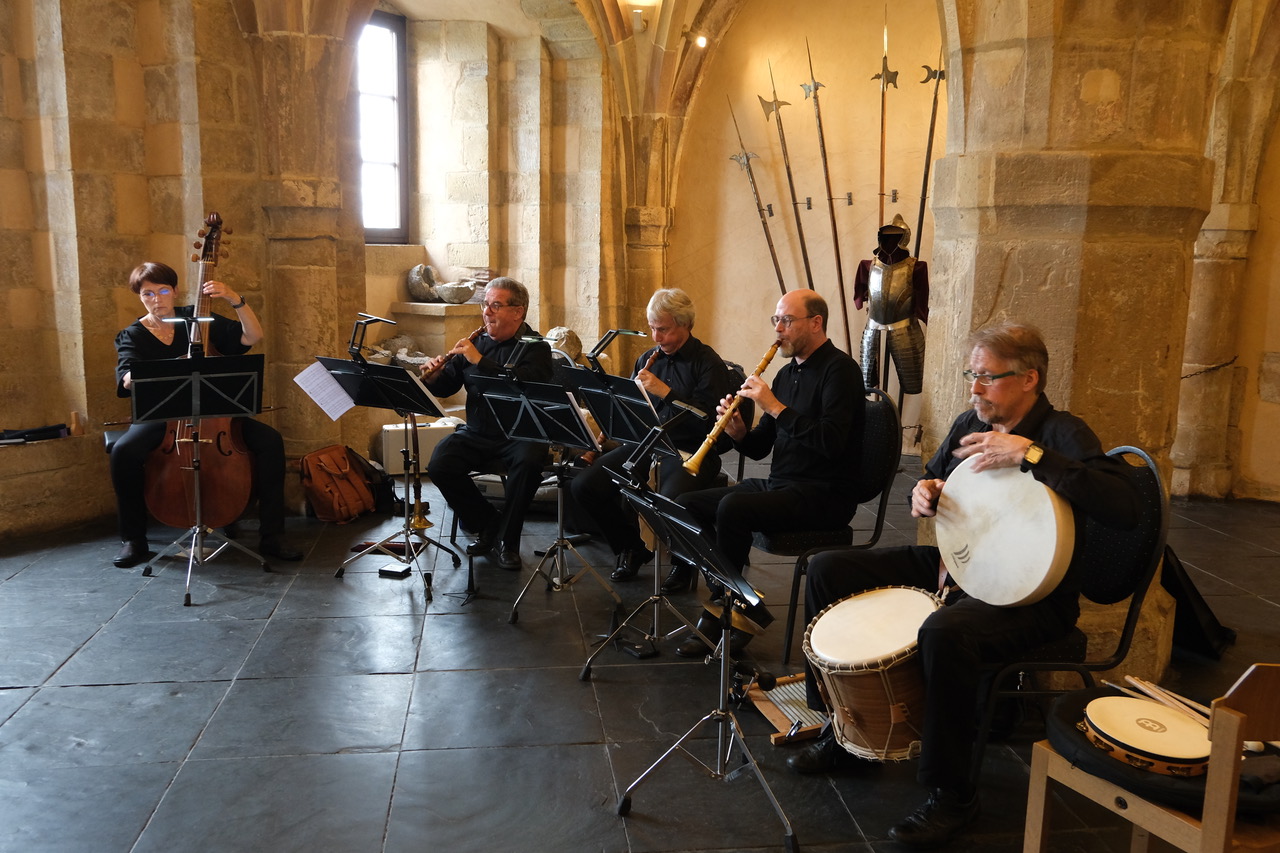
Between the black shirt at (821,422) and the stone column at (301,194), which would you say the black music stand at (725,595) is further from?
the stone column at (301,194)

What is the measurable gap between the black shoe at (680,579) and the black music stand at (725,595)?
1.39 meters

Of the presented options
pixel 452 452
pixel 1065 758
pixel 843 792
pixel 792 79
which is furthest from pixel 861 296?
pixel 1065 758

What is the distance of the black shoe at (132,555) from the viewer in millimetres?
4816

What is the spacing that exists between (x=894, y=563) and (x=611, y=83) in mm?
5677

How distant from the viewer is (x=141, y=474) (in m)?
4.88

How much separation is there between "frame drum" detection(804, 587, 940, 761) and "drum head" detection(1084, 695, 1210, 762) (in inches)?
18.9

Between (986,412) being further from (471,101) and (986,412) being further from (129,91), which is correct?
(471,101)

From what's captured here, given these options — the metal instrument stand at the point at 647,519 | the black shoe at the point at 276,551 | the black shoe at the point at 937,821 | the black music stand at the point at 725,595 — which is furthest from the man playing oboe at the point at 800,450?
the black shoe at the point at 276,551

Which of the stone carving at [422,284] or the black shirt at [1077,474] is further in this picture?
the stone carving at [422,284]

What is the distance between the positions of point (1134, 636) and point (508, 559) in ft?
8.52

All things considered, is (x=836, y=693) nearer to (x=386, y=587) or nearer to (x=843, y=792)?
(x=843, y=792)

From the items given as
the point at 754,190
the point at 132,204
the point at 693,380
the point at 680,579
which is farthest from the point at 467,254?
the point at 680,579

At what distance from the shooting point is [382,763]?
9.95ft

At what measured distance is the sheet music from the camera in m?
4.55
